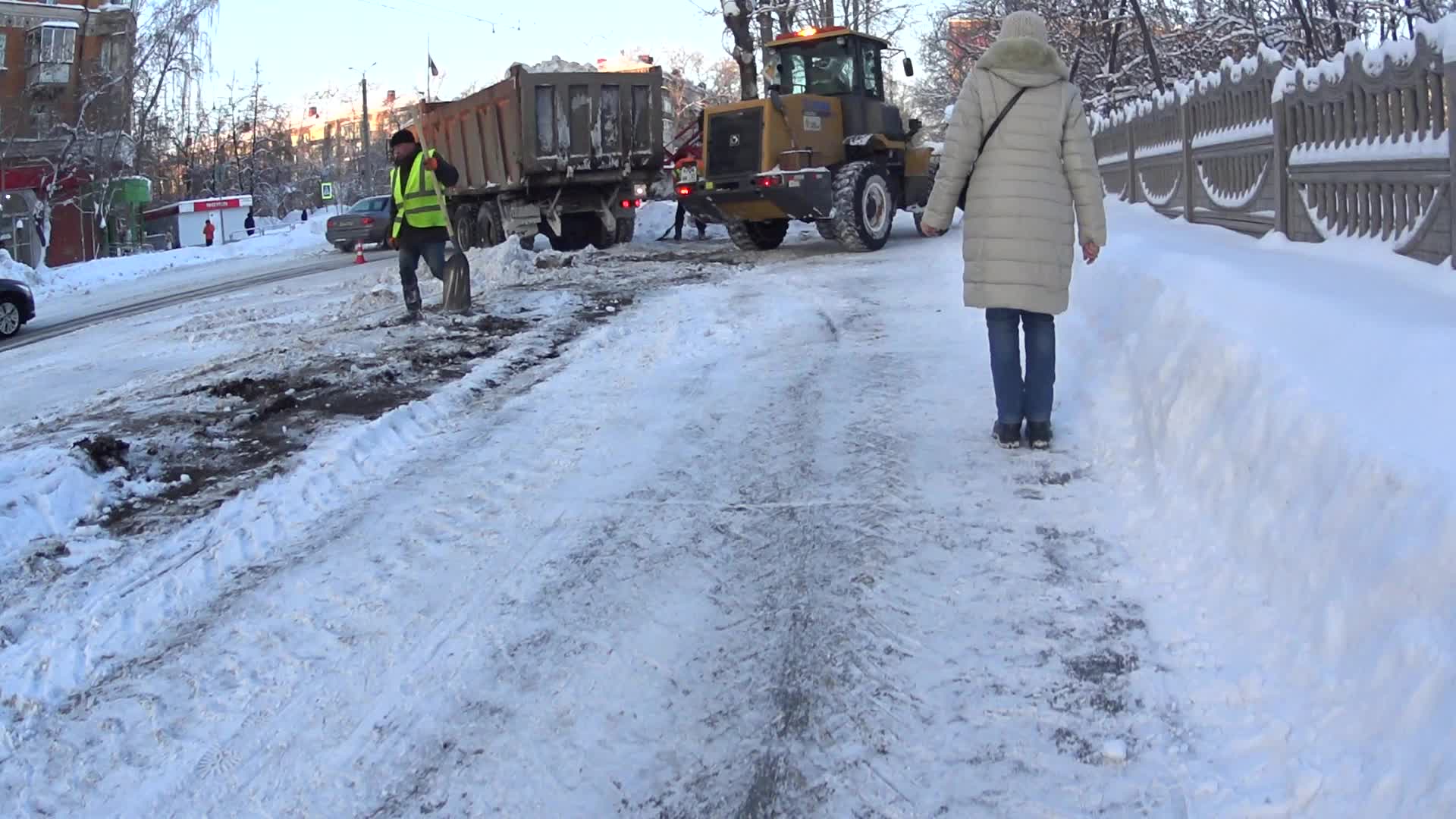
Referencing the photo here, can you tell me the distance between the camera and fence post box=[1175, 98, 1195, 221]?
40.9 feet

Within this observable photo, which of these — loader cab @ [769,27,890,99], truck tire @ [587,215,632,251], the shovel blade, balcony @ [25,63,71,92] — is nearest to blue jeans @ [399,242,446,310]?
the shovel blade

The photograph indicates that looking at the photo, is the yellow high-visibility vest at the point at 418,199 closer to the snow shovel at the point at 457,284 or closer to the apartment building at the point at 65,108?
the snow shovel at the point at 457,284

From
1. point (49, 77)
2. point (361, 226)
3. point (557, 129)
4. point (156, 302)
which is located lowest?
point (156, 302)

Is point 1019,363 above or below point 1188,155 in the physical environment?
below

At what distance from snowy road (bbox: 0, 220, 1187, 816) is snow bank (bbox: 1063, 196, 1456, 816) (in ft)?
0.78

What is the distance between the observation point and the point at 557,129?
62.7ft

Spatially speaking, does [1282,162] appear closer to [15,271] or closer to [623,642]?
→ [623,642]

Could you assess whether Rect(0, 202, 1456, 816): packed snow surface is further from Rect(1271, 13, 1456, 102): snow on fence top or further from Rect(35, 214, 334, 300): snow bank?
Rect(35, 214, 334, 300): snow bank

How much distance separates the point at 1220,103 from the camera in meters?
11.2

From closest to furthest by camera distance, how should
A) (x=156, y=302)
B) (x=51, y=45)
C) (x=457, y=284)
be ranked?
(x=457, y=284) → (x=156, y=302) → (x=51, y=45)

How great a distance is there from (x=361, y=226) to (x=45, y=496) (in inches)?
1095

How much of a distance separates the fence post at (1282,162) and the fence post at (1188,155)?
3.40 metres

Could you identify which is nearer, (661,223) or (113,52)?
(661,223)

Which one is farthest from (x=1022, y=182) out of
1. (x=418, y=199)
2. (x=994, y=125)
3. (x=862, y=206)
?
(x=862, y=206)
